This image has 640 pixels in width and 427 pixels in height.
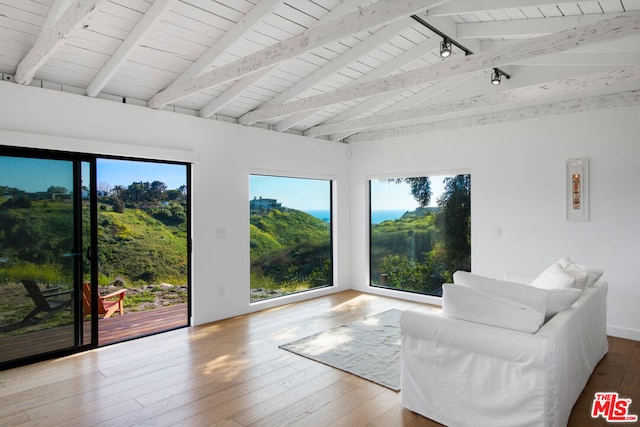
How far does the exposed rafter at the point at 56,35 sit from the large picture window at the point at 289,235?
9.08 feet

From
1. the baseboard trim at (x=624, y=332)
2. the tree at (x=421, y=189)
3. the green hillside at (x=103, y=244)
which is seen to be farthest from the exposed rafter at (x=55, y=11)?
the baseboard trim at (x=624, y=332)

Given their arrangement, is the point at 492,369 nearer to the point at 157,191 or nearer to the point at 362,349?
the point at 362,349

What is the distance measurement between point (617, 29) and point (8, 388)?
505 centimetres

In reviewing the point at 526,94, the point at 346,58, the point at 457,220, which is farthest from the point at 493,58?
the point at 457,220

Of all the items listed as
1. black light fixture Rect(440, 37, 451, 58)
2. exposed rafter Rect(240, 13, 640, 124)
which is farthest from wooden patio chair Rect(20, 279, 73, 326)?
black light fixture Rect(440, 37, 451, 58)

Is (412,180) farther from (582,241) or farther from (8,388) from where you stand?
(8,388)

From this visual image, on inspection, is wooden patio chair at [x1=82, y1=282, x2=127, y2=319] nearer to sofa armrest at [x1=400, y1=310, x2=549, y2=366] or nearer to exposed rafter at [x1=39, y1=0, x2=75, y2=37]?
exposed rafter at [x1=39, y1=0, x2=75, y2=37]

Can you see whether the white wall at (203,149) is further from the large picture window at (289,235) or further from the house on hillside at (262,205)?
the house on hillside at (262,205)

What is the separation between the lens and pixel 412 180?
6047 mm

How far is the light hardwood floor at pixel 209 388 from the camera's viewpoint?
8.72 feet

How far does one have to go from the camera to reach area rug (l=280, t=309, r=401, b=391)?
3.38 metres

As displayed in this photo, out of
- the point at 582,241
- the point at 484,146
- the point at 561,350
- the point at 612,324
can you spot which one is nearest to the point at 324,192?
the point at 484,146

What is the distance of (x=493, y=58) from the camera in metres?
3.13

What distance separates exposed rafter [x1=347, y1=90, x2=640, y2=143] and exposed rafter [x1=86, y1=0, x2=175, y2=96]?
381cm
